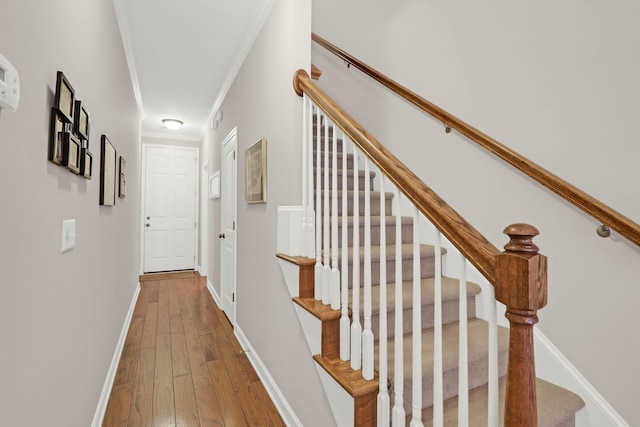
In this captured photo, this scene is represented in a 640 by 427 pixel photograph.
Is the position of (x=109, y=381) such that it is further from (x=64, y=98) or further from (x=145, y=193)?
(x=145, y=193)

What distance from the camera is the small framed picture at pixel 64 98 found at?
1068 mm

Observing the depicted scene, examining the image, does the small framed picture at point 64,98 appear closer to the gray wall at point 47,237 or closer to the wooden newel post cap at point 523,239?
the gray wall at point 47,237

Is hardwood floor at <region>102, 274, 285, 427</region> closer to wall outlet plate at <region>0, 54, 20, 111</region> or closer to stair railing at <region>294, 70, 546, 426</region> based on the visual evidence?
stair railing at <region>294, 70, 546, 426</region>

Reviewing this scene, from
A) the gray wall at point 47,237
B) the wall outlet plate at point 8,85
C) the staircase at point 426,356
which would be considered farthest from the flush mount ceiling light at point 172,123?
the wall outlet plate at point 8,85

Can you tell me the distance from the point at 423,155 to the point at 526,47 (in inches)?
32.8

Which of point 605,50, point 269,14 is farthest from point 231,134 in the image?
point 605,50

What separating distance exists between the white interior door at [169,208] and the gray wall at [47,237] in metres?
4.04

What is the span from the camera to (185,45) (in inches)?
112

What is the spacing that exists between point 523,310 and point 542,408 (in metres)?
0.99

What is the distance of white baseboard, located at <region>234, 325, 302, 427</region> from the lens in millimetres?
1774

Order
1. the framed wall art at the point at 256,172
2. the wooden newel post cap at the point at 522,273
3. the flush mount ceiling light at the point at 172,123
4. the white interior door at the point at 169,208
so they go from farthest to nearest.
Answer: the white interior door at the point at 169,208, the flush mount ceiling light at the point at 172,123, the framed wall art at the point at 256,172, the wooden newel post cap at the point at 522,273

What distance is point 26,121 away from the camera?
856 mm

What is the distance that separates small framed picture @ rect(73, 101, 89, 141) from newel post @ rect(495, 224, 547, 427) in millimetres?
1683

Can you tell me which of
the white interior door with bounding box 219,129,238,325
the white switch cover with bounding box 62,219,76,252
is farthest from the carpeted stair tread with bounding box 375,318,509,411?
the white interior door with bounding box 219,129,238,325
